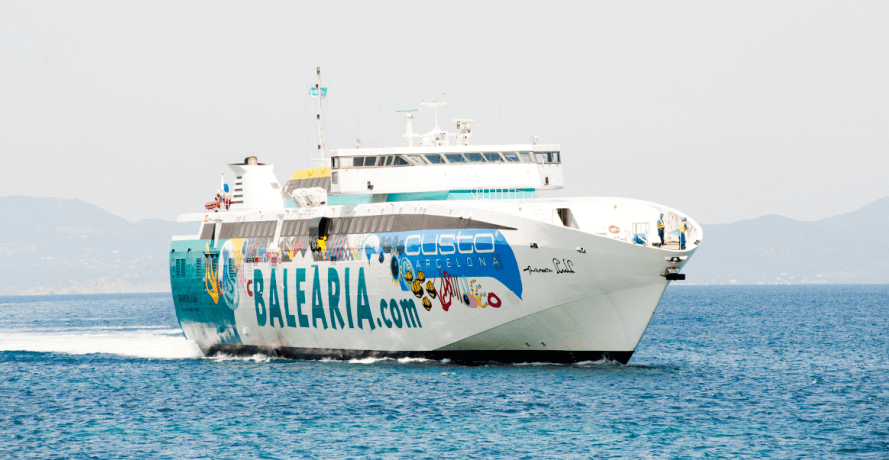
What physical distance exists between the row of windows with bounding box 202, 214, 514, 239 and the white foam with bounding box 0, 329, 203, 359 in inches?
342

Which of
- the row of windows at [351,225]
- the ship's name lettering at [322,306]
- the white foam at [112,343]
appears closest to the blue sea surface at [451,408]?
the ship's name lettering at [322,306]

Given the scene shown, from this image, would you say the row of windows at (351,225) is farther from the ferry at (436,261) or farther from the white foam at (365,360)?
the white foam at (365,360)

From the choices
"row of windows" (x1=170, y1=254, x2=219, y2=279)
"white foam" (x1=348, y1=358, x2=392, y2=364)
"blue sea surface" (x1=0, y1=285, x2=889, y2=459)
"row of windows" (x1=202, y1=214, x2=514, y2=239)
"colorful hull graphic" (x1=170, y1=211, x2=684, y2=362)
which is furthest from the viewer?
"row of windows" (x1=170, y1=254, x2=219, y2=279)

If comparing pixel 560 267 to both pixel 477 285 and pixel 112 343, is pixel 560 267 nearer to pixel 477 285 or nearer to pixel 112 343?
pixel 477 285

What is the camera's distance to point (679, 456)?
82.7ft

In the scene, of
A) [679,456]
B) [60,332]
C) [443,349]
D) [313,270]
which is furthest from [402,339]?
[60,332]

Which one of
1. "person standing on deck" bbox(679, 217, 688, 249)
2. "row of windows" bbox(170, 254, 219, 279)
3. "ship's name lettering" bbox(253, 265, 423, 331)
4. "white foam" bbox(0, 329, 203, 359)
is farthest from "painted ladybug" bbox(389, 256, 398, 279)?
"white foam" bbox(0, 329, 203, 359)

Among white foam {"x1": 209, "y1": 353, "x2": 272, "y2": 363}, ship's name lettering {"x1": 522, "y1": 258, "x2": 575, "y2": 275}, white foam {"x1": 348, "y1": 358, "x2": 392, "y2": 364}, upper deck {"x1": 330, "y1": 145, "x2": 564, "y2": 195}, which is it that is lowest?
white foam {"x1": 209, "y1": 353, "x2": 272, "y2": 363}

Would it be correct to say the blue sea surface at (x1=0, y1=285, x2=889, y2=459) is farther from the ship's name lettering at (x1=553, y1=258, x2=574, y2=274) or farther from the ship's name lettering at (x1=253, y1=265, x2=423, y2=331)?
the ship's name lettering at (x1=553, y1=258, x2=574, y2=274)

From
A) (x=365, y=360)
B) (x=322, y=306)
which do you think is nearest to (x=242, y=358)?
(x=322, y=306)

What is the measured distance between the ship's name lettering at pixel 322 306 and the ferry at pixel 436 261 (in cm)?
6

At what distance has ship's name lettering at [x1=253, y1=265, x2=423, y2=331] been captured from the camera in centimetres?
3997

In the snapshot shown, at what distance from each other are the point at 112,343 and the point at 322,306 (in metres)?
25.3

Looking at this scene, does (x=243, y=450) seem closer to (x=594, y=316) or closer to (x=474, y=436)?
(x=474, y=436)
